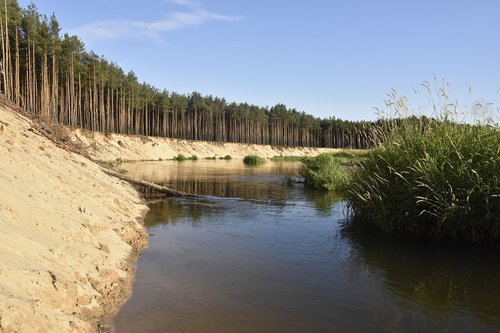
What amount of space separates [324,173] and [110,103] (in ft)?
198

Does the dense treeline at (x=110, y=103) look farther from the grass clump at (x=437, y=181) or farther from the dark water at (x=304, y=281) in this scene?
the dark water at (x=304, y=281)

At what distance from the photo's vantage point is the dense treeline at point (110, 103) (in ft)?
149

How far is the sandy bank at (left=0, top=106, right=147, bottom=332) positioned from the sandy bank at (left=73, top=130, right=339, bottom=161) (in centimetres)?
2383

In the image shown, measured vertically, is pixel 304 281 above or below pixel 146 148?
below

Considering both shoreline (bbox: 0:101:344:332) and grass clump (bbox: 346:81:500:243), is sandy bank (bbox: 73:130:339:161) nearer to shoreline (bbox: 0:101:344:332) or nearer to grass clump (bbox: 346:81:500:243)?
shoreline (bbox: 0:101:344:332)

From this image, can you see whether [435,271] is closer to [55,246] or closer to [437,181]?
[437,181]

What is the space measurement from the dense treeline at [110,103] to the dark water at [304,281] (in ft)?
18.1

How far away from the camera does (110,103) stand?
77.9 meters

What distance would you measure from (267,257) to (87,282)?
4991 mm

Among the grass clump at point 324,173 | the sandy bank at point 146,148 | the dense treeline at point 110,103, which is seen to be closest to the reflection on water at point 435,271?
the dense treeline at point 110,103

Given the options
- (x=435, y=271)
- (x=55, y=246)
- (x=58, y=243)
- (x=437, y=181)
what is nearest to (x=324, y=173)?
(x=437, y=181)

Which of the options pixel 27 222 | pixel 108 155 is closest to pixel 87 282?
pixel 27 222

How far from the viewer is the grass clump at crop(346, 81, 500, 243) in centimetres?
1087

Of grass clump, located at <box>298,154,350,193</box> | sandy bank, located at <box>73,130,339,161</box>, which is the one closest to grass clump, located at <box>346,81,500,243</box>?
grass clump, located at <box>298,154,350,193</box>
